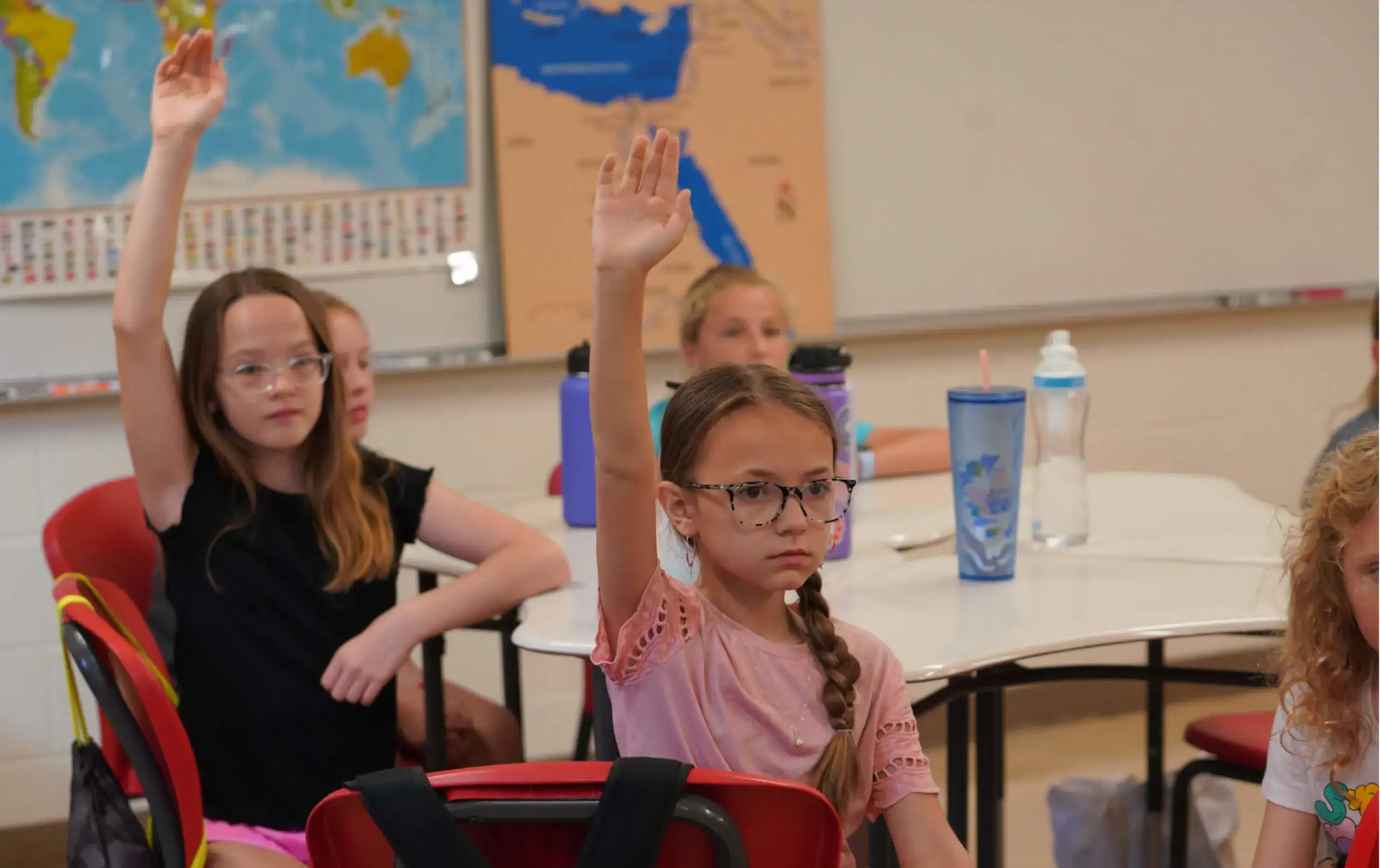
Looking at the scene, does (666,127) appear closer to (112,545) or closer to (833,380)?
(833,380)

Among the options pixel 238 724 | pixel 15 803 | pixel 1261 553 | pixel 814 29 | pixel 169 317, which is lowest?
pixel 15 803

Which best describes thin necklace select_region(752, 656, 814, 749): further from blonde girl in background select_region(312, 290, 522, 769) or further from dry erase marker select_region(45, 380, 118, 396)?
dry erase marker select_region(45, 380, 118, 396)

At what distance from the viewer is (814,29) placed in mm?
3480

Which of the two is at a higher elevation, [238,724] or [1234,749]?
[238,724]

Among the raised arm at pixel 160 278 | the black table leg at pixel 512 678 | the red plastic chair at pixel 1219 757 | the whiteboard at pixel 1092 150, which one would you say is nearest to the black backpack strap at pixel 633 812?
the raised arm at pixel 160 278

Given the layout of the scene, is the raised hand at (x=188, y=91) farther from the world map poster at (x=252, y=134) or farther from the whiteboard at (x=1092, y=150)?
the whiteboard at (x=1092, y=150)

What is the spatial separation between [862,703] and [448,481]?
2.10 meters

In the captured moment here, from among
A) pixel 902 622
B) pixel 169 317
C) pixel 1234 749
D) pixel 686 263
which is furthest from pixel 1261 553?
pixel 169 317

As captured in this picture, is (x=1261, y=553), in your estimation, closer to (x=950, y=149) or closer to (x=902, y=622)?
(x=902, y=622)

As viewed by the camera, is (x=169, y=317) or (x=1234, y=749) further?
(x=169, y=317)

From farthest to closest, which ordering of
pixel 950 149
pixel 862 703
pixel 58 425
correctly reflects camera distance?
pixel 950 149 < pixel 58 425 < pixel 862 703

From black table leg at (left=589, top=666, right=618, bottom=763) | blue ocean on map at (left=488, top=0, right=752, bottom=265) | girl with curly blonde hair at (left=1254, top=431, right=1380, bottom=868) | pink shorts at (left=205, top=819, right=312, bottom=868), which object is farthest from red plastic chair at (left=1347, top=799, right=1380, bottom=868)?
blue ocean on map at (left=488, top=0, right=752, bottom=265)

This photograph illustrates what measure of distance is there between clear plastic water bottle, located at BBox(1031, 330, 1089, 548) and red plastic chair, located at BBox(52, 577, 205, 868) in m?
1.24

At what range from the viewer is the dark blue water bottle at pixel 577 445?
7.38 feet
